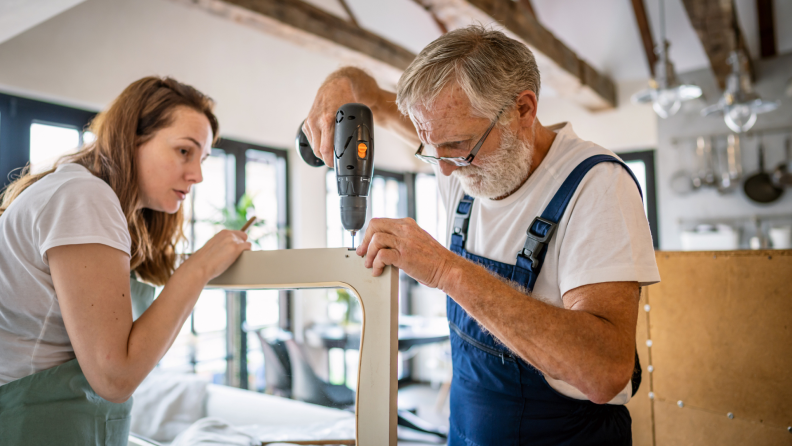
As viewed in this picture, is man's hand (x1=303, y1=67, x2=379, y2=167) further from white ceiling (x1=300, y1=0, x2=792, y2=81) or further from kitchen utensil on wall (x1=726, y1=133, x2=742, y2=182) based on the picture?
kitchen utensil on wall (x1=726, y1=133, x2=742, y2=182)

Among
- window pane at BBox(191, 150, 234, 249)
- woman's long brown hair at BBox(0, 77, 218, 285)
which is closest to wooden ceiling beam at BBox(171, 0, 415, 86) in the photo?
window pane at BBox(191, 150, 234, 249)

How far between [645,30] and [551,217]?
5.83 m

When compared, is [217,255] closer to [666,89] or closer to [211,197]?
[666,89]

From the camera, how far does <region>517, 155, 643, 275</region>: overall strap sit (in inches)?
39.9

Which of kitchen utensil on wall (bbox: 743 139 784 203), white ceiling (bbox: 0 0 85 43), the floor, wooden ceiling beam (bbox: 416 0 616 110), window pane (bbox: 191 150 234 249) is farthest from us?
kitchen utensil on wall (bbox: 743 139 784 203)

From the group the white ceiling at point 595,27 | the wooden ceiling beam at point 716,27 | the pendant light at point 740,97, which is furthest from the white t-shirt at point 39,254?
the white ceiling at point 595,27

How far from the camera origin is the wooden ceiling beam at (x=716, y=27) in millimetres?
3742

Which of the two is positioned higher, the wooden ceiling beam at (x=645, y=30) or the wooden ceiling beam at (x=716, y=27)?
the wooden ceiling beam at (x=645, y=30)

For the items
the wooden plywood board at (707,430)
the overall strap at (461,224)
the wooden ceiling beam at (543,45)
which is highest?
the wooden ceiling beam at (543,45)

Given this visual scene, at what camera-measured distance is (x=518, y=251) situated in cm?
114

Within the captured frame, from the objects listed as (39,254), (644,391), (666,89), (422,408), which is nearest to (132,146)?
(39,254)

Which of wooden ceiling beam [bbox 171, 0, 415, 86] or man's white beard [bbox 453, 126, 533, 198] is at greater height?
wooden ceiling beam [bbox 171, 0, 415, 86]

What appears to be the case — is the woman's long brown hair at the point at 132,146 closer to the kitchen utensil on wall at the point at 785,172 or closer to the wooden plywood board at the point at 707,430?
the wooden plywood board at the point at 707,430

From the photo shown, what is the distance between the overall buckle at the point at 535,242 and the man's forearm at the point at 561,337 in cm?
16
